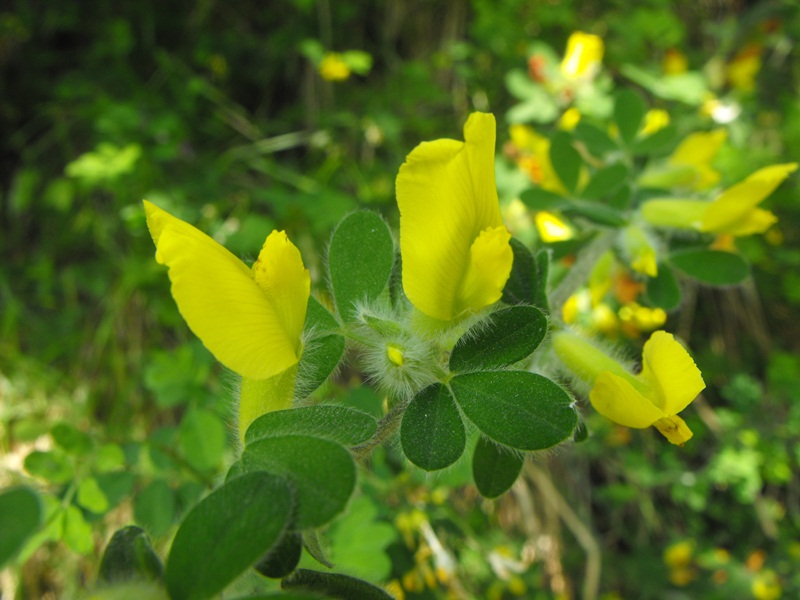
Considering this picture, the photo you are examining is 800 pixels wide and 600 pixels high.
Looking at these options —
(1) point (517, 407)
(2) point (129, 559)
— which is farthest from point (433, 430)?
(2) point (129, 559)

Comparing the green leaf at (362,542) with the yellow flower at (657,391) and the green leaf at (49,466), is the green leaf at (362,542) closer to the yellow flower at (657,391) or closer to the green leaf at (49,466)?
the green leaf at (49,466)

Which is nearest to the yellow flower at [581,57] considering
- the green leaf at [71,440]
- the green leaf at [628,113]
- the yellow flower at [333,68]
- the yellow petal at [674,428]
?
the green leaf at [628,113]

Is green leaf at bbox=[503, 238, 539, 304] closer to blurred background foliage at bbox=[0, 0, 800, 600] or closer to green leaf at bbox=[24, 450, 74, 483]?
green leaf at bbox=[24, 450, 74, 483]

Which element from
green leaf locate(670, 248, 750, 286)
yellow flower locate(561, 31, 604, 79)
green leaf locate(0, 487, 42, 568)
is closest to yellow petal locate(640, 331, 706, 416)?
green leaf locate(670, 248, 750, 286)

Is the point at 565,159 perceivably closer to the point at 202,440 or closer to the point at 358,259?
the point at 358,259

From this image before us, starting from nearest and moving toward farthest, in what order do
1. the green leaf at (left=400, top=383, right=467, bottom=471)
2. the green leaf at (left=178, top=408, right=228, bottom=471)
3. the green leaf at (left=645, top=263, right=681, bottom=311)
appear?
the green leaf at (left=400, top=383, right=467, bottom=471) < the green leaf at (left=645, top=263, right=681, bottom=311) < the green leaf at (left=178, top=408, right=228, bottom=471)

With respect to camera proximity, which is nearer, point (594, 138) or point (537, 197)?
point (537, 197)
